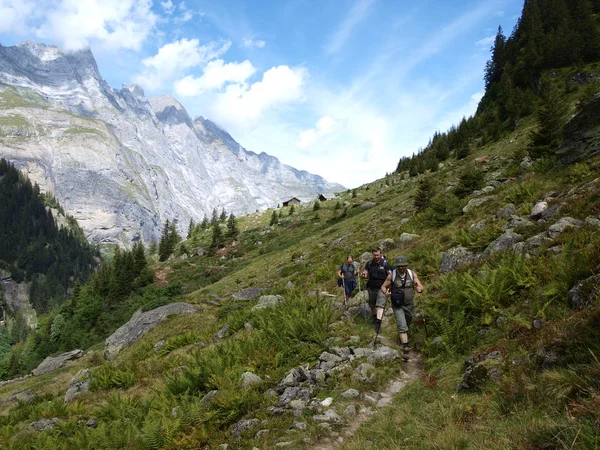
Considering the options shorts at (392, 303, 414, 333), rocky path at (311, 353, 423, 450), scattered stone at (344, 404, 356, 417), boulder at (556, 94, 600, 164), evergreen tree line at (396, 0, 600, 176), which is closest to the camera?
rocky path at (311, 353, 423, 450)

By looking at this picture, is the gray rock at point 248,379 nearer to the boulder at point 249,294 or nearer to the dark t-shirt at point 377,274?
the dark t-shirt at point 377,274

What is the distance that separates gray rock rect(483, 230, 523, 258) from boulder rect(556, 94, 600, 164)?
24.3ft

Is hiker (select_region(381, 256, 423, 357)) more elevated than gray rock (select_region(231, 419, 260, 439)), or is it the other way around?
hiker (select_region(381, 256, 423, 357))

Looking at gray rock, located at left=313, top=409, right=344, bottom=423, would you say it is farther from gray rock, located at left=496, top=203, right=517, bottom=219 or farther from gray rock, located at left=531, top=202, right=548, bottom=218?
gray rock, located at left=496, top=203, right=517, bottom=219

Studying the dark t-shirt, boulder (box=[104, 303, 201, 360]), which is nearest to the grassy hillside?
the dark t-shirt

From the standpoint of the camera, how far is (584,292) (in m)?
6.47

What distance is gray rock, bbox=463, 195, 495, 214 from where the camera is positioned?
59.3ft

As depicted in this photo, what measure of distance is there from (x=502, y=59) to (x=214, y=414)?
8081 cm

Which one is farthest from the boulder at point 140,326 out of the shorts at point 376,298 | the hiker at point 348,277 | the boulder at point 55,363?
the shorts at point 376,298


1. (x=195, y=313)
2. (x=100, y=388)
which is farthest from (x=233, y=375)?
(x=195, y=313)

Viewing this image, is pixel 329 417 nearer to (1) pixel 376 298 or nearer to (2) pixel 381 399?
(2) pixel 381 399

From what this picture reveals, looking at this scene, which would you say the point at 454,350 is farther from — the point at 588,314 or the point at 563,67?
the point at 563,67

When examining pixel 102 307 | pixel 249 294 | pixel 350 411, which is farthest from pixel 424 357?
pixel 102 307

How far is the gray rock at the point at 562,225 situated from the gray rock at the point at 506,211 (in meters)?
4.07
